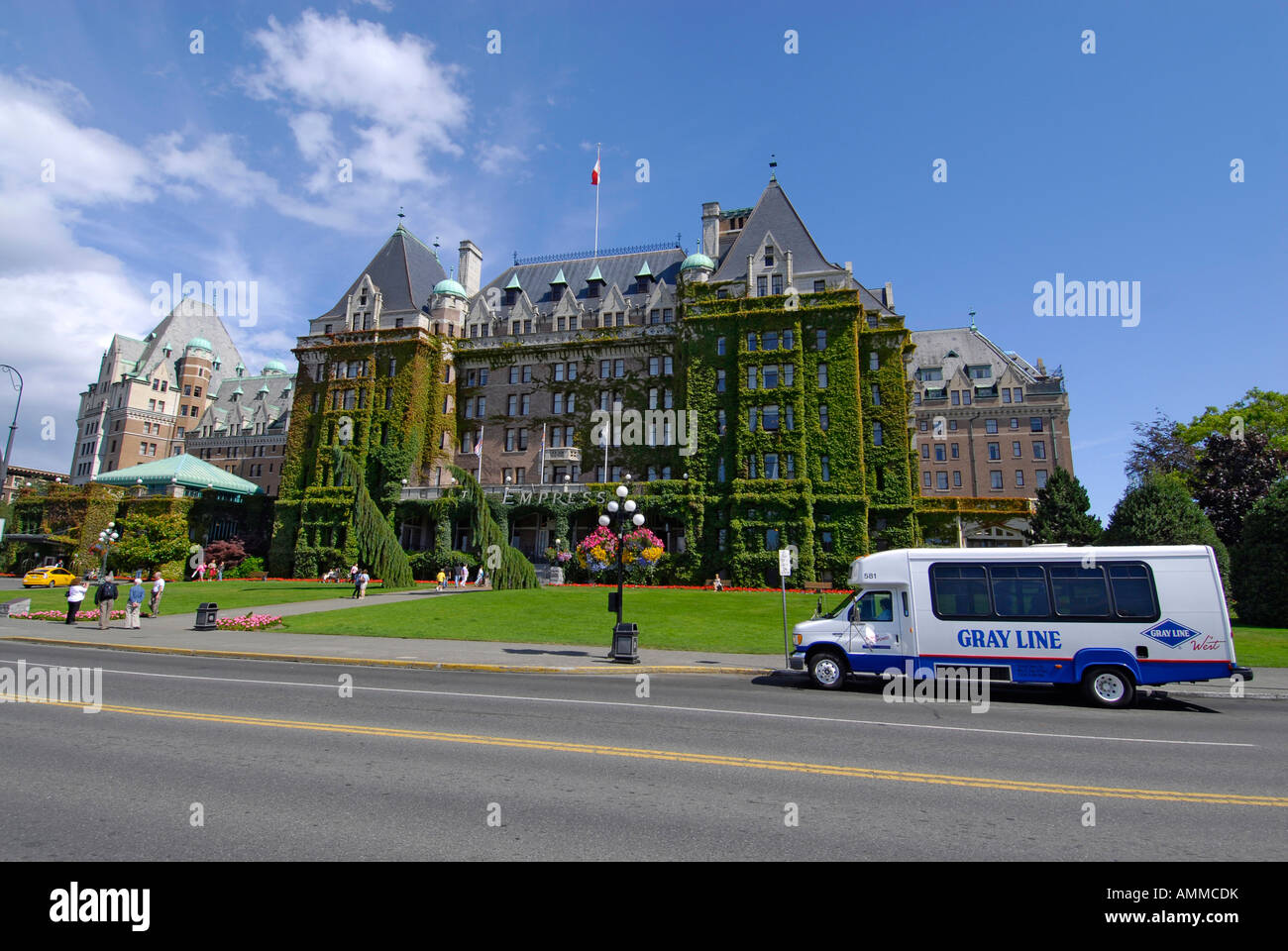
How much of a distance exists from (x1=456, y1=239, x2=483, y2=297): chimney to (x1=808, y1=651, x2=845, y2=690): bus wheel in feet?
179

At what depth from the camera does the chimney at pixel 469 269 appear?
201 ft

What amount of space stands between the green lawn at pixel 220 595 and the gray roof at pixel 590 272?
3047 centimetres

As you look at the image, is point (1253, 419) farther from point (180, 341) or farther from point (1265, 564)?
point (180, 341)

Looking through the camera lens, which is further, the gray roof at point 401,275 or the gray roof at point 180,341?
the gray roof at point 180,341

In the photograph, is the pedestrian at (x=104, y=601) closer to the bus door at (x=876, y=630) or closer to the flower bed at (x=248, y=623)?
the flower bed at (x=248, y=623)

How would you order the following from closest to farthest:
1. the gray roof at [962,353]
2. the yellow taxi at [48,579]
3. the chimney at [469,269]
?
the yellow taxi at [48,579] → the chimney at [469,269] → the gray roof at [962,353]

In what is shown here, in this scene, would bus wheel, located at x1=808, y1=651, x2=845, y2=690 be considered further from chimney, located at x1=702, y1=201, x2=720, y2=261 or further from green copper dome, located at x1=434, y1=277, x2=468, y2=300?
green copper dome, located at x1=434, y1=277, x2=468, y2=300

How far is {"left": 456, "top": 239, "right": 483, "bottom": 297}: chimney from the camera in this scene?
61.3m

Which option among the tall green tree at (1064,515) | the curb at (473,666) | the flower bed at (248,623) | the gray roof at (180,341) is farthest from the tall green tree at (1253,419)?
the gray roof at (180,341)

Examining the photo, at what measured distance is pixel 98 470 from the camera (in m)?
99.2

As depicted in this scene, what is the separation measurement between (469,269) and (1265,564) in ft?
196

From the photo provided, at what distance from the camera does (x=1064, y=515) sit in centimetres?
3800

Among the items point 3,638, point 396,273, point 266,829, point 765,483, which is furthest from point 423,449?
point 266,829

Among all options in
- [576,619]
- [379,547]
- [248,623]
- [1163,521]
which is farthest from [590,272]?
[1163,521]
